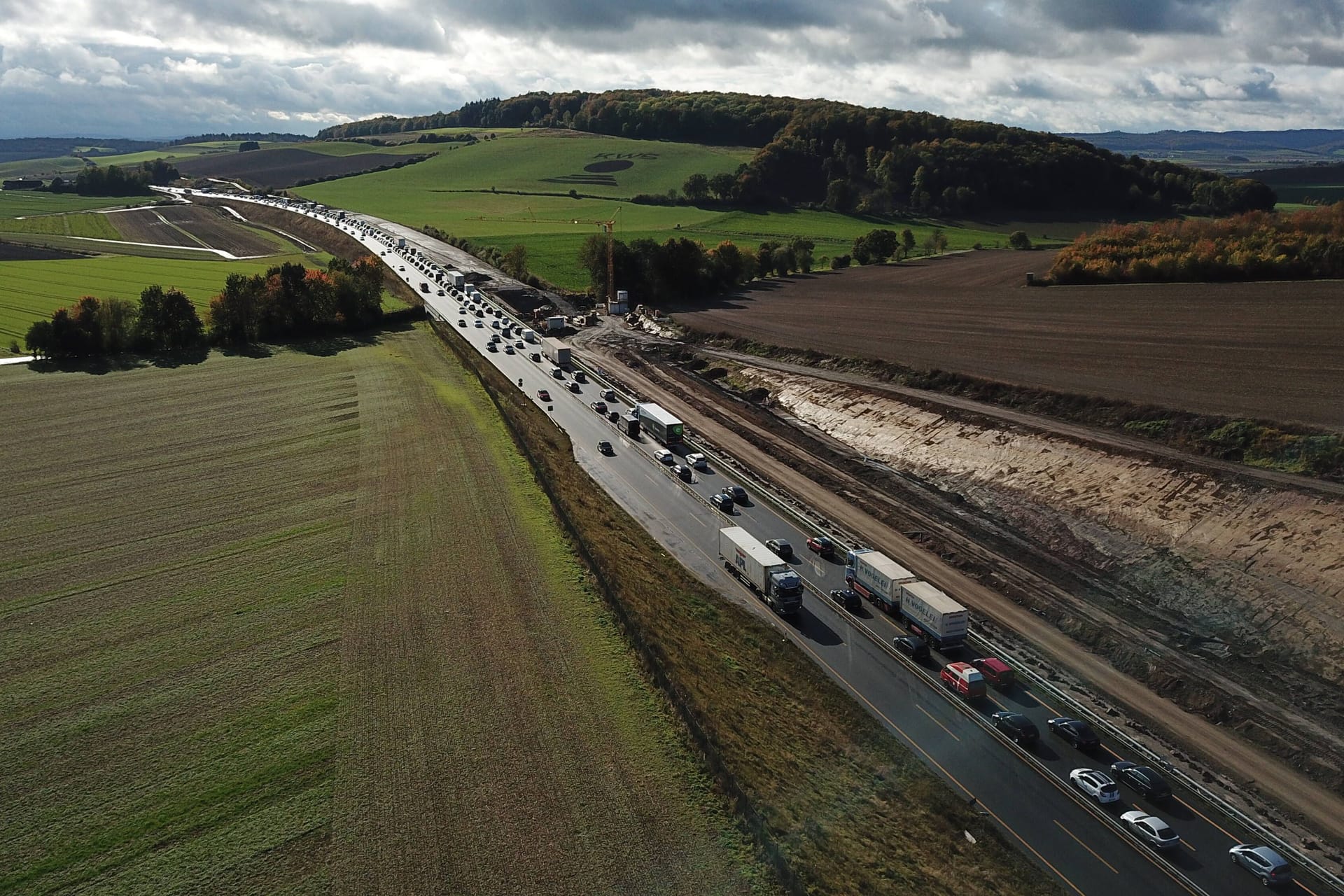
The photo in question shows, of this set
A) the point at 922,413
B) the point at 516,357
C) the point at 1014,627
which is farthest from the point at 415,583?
the point at 516,357

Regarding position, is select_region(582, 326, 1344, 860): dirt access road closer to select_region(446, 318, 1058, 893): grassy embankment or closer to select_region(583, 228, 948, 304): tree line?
select_region(446, 318, 1058, 893): grassy embankment

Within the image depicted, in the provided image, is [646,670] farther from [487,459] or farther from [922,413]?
[922,413]

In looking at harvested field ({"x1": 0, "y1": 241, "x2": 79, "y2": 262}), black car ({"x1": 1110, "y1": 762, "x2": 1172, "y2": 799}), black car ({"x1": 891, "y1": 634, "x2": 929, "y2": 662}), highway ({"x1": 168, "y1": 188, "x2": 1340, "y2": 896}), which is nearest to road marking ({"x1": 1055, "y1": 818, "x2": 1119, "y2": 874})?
highway ({"x1": 168, "y1": 188, "x2": 1340, "y2": 896})

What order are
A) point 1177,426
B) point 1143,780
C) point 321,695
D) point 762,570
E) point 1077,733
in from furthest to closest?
point 1177,426
point 762,570
point 1077,733
point 321,695
point 1143,780

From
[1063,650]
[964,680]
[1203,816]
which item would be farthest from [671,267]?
[1203,816]

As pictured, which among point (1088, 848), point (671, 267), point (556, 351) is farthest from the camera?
point (671, 267)

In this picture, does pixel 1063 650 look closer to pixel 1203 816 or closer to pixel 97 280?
pixel 1203 816
